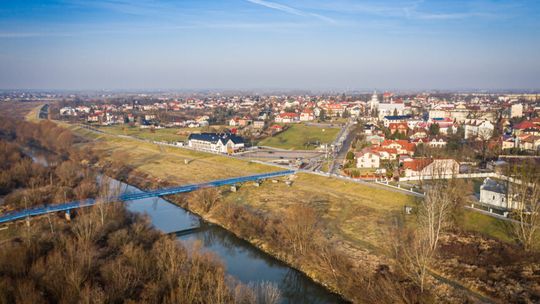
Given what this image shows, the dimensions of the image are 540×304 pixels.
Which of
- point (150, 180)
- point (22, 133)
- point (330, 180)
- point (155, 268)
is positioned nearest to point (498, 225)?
point (330, 180)

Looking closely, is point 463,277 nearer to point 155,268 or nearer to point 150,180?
point 155,268

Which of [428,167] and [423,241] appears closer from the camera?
[423,241]

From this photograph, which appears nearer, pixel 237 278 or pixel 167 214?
pixel 237 278

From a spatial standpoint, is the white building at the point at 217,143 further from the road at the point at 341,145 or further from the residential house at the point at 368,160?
the residential house at the point at 368,160

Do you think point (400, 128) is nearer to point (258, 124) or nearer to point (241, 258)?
point (258, 124)

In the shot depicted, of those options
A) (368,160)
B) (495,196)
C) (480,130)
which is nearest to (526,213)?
(495,196)

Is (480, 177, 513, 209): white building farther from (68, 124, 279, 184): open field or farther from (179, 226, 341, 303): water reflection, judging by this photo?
(68, 124, 279, 184): open field
